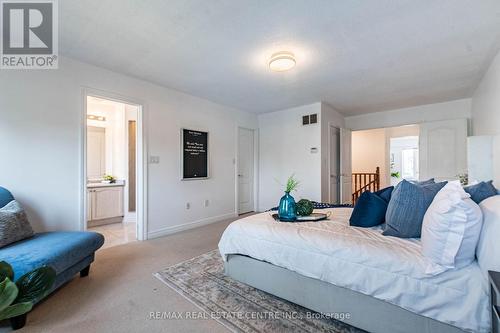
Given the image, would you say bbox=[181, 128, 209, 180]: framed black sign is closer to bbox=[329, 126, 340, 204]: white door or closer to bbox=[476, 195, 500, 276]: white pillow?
bbox=[329, 126, 340, 204]: white door

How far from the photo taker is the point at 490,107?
2.98 m

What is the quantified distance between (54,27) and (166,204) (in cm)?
261

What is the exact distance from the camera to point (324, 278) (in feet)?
5.16

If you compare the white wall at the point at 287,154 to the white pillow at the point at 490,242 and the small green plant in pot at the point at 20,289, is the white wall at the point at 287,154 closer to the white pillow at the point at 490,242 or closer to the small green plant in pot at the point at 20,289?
the white pillow at the point at 490,242

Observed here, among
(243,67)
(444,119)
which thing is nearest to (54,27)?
(243,67)

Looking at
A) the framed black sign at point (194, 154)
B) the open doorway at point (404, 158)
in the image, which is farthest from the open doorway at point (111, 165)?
the open doorway at point (404, 158)

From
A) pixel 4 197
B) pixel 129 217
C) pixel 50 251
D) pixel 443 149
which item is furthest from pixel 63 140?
pixel 443 149

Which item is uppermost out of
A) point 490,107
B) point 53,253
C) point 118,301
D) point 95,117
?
point 95,117

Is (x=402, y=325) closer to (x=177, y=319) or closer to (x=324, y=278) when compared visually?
(x=324, y=278)

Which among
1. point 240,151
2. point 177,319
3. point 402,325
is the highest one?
point 240,151

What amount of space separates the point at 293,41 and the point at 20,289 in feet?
9.34

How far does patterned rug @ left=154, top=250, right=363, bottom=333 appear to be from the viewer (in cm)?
159

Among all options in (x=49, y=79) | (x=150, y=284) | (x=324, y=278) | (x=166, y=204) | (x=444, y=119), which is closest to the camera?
(x=324, y=278)

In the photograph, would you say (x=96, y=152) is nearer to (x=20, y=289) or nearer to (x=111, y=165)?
(x=111, y=165)
